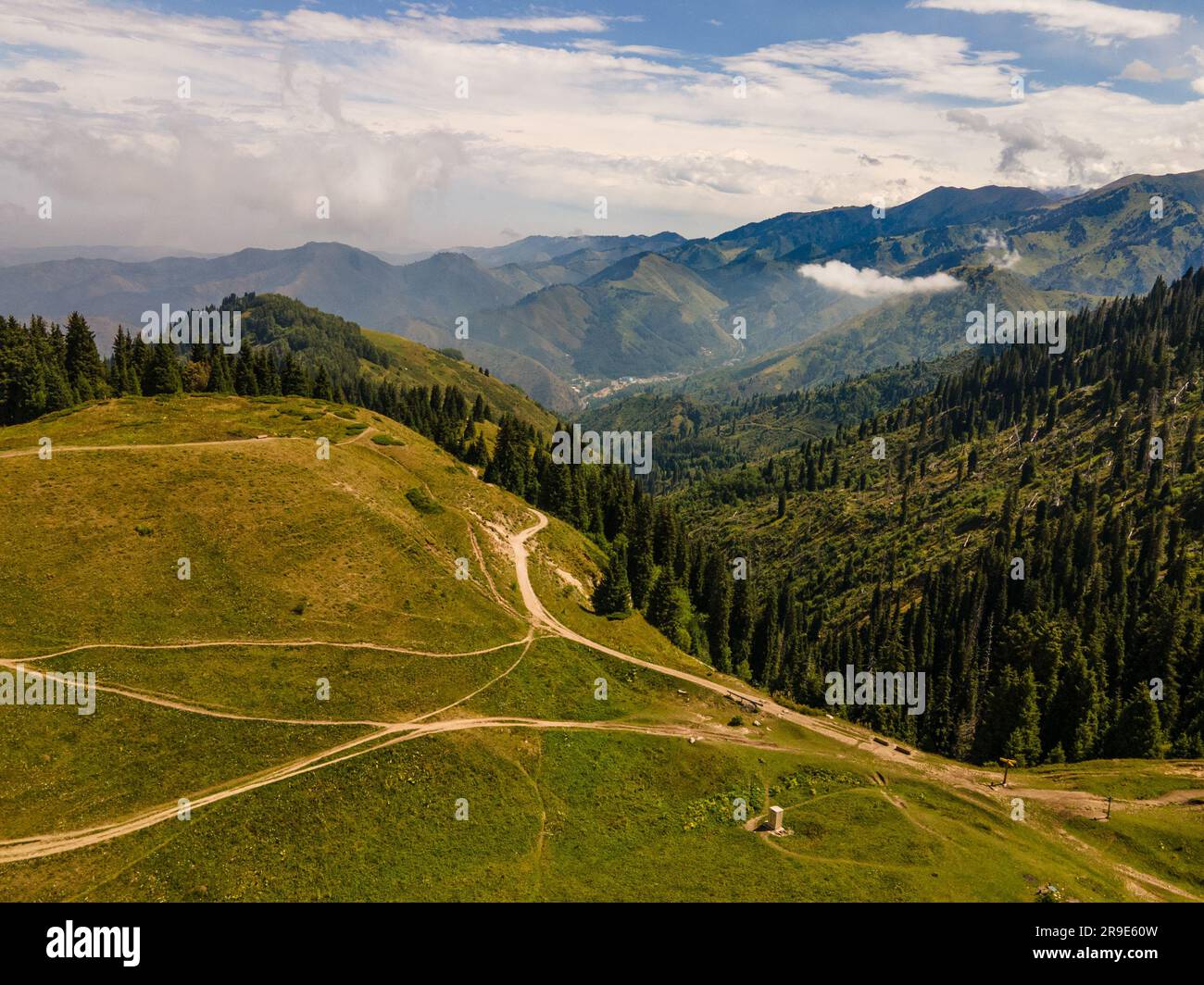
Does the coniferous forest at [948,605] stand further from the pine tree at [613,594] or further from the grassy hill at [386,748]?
the grassy hill at [386,748]

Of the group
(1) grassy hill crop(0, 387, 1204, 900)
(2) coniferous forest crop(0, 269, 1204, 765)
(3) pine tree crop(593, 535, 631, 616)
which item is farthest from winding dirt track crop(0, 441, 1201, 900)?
(2) coniferous forest crop(0, 269, 1204, 765)

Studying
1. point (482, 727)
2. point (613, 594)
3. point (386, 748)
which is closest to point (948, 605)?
point (613, 594)

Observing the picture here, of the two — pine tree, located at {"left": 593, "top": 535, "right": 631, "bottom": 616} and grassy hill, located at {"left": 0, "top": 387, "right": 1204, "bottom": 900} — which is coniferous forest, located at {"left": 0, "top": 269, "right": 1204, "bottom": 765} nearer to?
pine tree, located at {"left": 593, "top": 535, "right": 631, "bottom": 616}

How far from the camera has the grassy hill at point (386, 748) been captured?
5834 centimetres

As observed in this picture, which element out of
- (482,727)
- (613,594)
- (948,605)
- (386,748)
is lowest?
(948,605)

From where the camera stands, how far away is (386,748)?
70688 millimetres

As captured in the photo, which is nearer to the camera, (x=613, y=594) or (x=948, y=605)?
(x=613, y=594)

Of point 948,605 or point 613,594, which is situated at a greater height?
point 613,594

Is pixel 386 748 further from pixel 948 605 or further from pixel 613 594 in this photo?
pixel 948 605

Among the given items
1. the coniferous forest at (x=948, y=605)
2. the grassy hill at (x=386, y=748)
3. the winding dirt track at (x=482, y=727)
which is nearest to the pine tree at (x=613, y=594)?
the coniferous forest at (x=948, y=605)

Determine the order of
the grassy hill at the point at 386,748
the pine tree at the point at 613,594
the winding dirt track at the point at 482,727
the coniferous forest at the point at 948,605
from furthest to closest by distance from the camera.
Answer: the pine tree at the point at 613,594 < the coniferous forest at the point at 948,605 < the grassy hill at the point at 386,748 < the winding dirt track at the point at 482,727

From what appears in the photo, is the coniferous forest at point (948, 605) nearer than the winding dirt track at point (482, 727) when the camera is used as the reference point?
No
